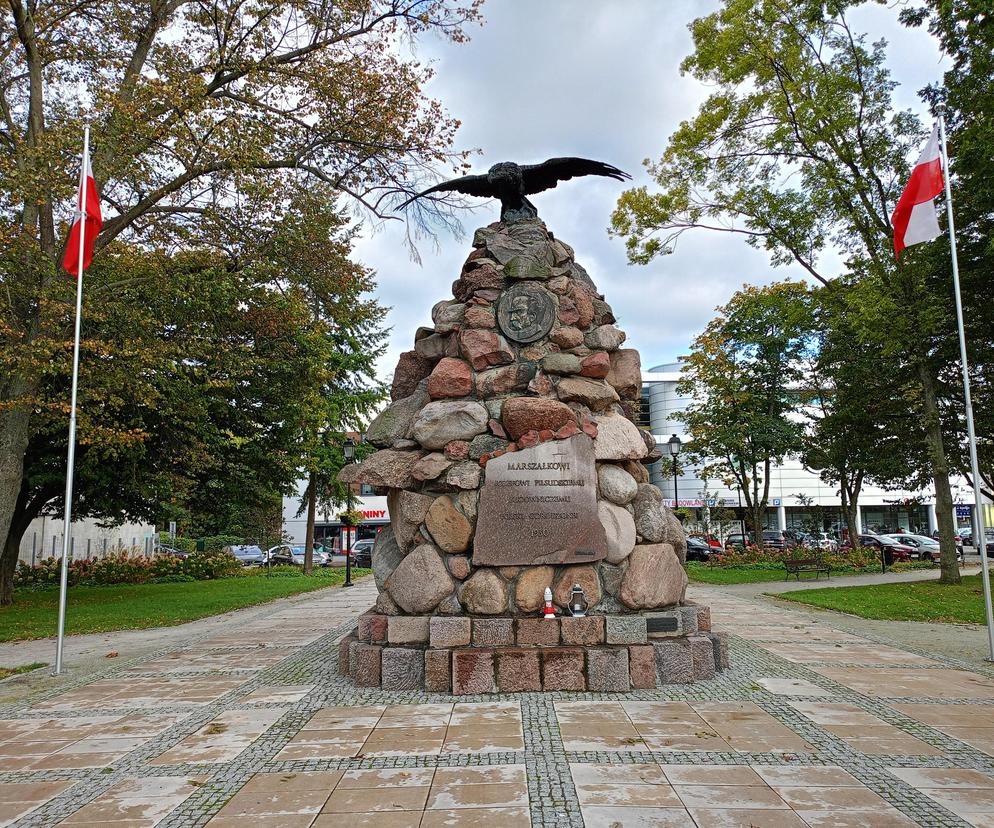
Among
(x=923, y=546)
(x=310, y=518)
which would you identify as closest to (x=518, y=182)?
(x=310, y=518)

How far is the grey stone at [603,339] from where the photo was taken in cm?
723

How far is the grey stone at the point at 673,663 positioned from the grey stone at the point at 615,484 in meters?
1.34

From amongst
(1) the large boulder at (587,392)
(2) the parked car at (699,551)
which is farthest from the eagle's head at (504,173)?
(2) the parked car at (699,551)

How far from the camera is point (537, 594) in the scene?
627 centimetres

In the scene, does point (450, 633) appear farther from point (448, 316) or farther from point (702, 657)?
point (448, 316)

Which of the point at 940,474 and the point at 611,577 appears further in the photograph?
the point at 940,474

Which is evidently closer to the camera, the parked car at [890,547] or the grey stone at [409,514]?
the grey stone at [409,514]

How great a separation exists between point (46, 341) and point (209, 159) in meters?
4.00

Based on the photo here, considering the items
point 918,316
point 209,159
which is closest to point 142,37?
point 209,159

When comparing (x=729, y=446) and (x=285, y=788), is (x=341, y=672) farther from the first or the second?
(x=729, y=446)

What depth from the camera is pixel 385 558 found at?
6.85 metres

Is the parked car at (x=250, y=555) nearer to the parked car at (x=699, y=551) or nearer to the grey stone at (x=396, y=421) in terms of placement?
the parked car at (x=699, y=551)

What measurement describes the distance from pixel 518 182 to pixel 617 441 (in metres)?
3.19

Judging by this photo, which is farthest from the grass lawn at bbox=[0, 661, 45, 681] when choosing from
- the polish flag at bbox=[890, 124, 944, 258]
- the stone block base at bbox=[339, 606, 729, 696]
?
the polish flag at bbox=[890, 124, 944, 258]
